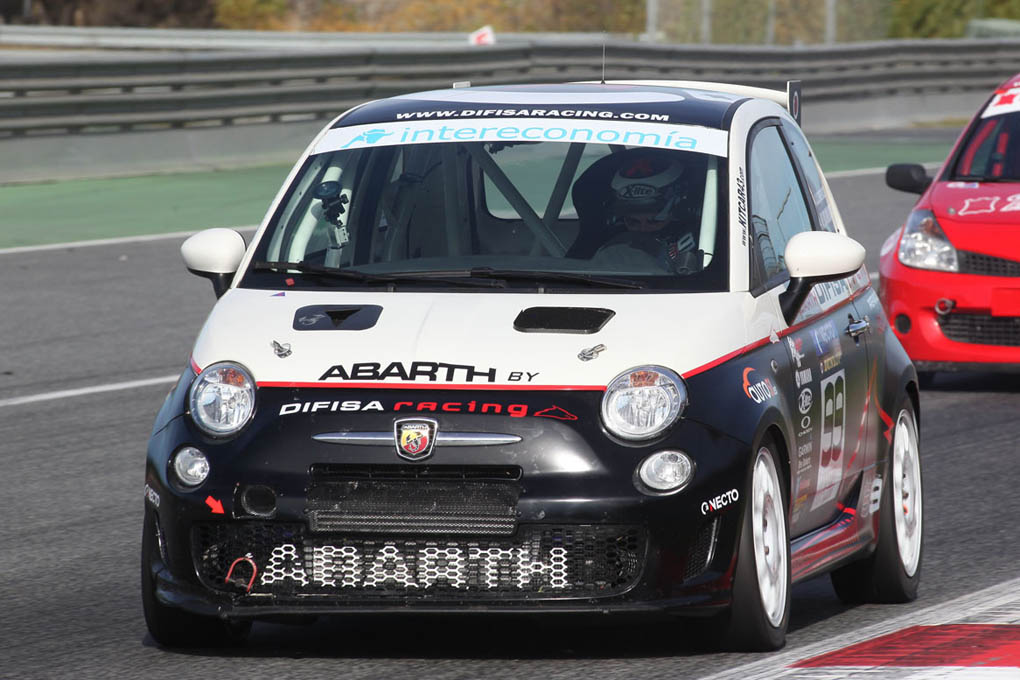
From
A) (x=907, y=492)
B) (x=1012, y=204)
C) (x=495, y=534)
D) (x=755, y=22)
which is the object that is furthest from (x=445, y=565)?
(x=755, y=22)

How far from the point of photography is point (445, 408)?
5609 millimetres

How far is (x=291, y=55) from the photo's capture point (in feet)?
74.4

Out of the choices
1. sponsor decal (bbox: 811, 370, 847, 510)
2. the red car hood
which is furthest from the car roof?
the red car hood

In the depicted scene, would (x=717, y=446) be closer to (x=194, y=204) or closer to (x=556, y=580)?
(x=556, y=580)

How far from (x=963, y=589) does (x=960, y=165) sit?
5697 mm

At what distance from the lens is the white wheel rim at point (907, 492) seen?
698 cm

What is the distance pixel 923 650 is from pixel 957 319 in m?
5.90

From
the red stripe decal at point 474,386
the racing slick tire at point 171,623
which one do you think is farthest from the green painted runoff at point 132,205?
the red stripe decal at point 474,386

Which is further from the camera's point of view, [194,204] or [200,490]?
[194,204]

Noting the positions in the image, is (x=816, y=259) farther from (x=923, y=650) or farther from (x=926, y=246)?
(x=926, y=246)

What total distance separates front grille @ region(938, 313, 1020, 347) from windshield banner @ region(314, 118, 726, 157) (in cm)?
515

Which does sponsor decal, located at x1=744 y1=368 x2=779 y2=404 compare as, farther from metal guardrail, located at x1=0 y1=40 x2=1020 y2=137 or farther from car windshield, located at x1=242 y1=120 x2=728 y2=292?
metal guardrail, located at x1=0 y1=40 x2=1020 y2=137

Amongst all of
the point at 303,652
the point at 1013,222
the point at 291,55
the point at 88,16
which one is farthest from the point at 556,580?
the point at 88,16

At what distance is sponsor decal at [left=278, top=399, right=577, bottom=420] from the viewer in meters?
5.60
